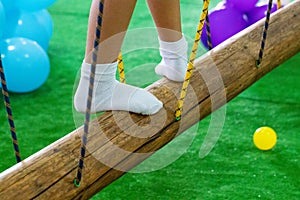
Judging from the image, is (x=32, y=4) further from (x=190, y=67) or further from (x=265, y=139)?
(x=190, y=67)

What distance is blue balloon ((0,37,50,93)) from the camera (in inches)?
87.4

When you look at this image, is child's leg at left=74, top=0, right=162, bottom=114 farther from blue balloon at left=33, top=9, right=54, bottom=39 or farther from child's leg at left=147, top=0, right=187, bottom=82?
blue balloon at left=33, top=9, right=54, bottom=39

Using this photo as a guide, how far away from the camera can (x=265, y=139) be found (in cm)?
191

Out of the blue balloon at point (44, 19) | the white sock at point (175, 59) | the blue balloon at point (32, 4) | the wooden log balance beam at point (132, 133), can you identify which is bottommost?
the blue balloon at point (44, 19)

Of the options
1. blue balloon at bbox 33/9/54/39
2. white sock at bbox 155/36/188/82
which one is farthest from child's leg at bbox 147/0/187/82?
blue balloon at bbox 33/9/54/39

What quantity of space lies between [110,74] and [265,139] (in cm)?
80

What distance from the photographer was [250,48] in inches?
62.7

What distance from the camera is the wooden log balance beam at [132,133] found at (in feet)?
3.81

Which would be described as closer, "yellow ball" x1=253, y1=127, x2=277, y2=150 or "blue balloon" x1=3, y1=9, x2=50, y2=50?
"yellow ball" x1=253, y1=127, x2=277, y2=150

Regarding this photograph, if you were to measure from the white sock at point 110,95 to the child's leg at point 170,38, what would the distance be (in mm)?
136

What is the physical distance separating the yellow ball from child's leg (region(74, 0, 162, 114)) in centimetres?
67

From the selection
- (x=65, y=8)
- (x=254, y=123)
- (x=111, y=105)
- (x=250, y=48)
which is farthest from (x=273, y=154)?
(x=65, y=8)

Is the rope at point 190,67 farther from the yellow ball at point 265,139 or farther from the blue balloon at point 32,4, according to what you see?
the blue balloon at point 32,4

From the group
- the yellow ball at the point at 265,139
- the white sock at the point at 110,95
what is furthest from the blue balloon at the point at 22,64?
the white sock at the point at 110,95
